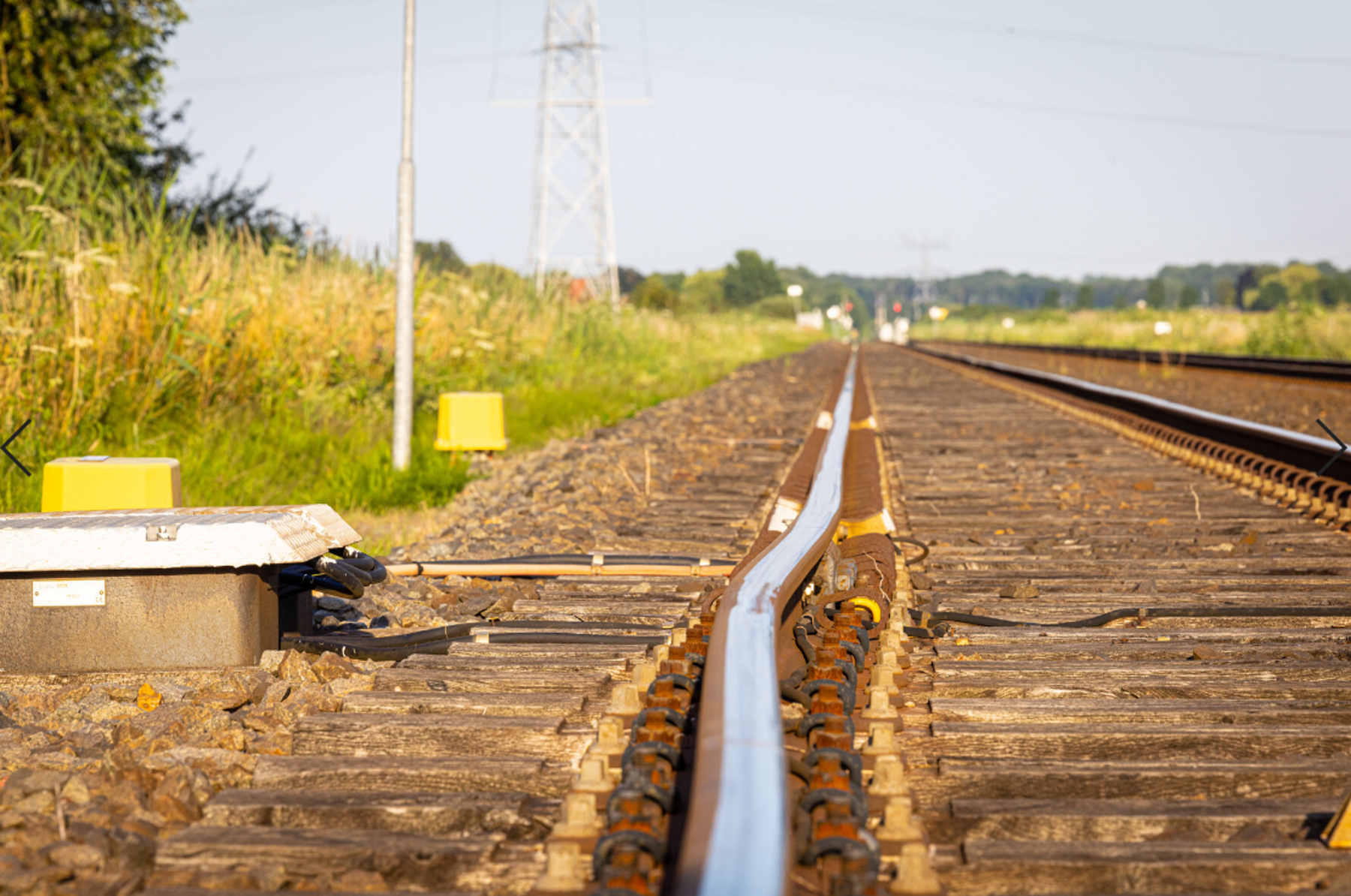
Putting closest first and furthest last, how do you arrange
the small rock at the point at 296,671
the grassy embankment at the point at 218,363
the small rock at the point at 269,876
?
1. the small rock at the point at 269,876
2. the small rock at the point at 296,671
3. the grassy embankment at the point at 218,363

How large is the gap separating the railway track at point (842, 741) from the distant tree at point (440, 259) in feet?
26.9

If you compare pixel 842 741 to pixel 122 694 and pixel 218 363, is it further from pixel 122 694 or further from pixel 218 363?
pixel 218 363

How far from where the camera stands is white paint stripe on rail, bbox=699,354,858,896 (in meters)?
1.38

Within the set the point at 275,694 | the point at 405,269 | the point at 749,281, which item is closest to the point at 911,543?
the point at 275,694

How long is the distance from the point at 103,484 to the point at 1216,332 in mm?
41471

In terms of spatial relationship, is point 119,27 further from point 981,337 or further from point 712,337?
point 981,337

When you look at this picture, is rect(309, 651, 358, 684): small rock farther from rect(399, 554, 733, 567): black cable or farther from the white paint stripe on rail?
rect(399, 554, 733, 567): black cable

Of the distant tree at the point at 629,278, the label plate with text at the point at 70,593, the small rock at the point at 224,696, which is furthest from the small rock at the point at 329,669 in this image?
Answer: the distant tree at the point at 629,278

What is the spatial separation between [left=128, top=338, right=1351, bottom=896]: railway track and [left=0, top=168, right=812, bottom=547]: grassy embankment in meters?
3.00

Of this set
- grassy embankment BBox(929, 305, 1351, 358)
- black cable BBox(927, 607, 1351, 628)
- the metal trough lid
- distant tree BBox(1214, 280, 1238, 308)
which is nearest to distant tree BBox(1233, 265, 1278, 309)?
distant tree BBox(1214, 280, 1238, 308)

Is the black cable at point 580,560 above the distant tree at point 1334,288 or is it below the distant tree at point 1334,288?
below

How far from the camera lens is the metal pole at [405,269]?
7.61 meters

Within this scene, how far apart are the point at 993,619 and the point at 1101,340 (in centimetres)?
5028

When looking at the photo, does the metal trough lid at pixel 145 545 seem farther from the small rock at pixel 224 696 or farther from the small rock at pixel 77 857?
the small rock at pixel 77 857
